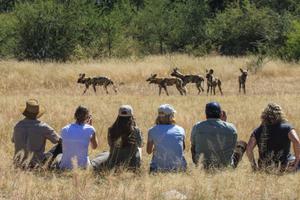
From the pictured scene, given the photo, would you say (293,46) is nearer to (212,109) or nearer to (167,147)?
(212,109)

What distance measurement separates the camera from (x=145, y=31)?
181 feet

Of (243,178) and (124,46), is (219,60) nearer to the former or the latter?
(124,46)

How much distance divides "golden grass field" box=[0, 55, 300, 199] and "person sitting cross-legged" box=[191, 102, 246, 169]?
361mm

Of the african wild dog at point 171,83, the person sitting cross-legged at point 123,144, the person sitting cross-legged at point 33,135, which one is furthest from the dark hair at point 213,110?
the african wild dog at point 171,83

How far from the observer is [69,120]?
15328 millimetres

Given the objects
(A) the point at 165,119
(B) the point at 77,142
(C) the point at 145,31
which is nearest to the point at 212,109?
(A) the point at 165,119

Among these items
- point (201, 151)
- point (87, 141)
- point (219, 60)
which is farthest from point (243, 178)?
point (219, 60)

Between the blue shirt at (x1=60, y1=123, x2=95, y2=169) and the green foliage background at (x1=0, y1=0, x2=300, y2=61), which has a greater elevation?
the green foliage background at (x1=0, y1=0, x2=300, y2=61)

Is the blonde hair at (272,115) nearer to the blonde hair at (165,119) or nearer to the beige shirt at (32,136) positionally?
the blonde hair at (165,119)

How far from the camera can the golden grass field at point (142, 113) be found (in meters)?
7.31

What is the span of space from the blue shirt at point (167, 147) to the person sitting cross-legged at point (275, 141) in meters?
1.03

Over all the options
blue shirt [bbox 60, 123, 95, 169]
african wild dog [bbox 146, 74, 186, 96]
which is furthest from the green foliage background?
blue shirt [bbox 60, 123, 95, 169]

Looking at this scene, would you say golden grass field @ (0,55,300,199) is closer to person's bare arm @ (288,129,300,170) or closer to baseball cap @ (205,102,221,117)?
person's bare arm @ (288,129,300,170)

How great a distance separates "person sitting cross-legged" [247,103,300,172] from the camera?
8.82m
